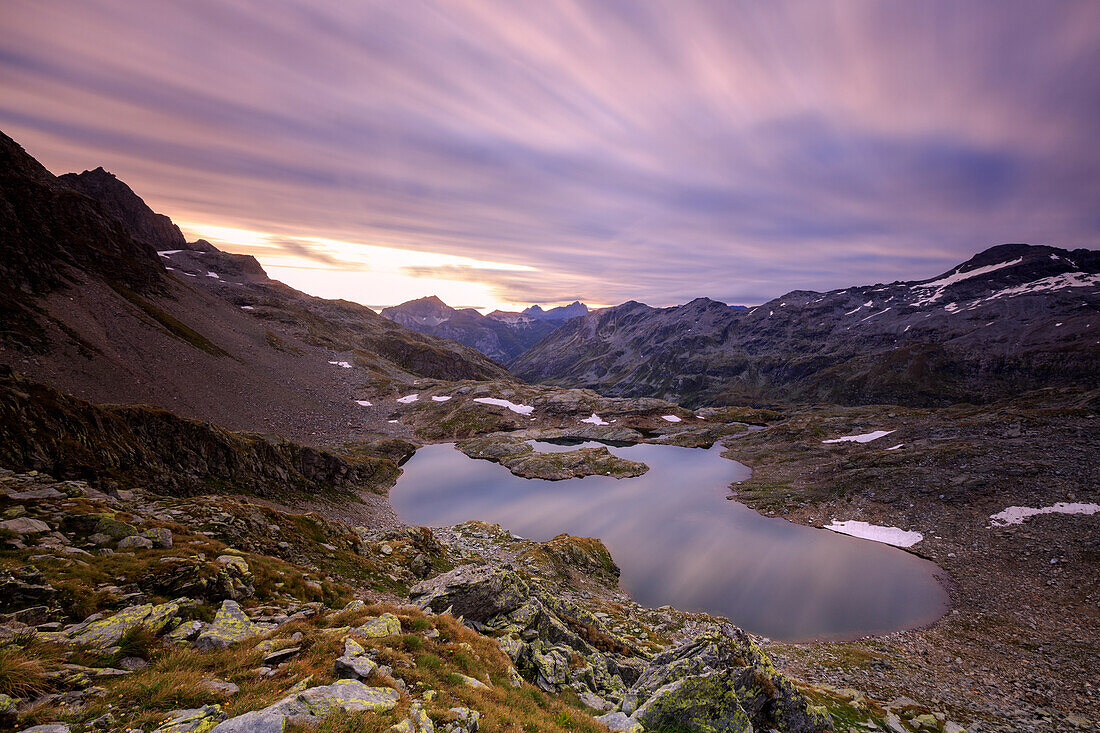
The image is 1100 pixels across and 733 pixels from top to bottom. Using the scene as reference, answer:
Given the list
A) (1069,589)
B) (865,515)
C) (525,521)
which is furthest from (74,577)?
(865,515)

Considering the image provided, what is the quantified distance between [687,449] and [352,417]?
97827mm

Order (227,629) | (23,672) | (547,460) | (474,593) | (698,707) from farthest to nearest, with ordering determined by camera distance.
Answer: (547,460), (474,593), (698,707), (227,629), (23,672)

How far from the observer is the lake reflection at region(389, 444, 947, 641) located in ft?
131

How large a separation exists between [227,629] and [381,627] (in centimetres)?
457

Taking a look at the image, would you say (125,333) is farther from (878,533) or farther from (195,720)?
(878,533)

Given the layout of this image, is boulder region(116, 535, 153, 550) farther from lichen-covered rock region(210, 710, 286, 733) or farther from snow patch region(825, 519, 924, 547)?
snow patch region(825, 519, 924, 547)

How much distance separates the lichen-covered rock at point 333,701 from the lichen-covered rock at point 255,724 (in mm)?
272

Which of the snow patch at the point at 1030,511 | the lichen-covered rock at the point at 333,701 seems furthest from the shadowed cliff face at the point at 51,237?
the snow patch at the point at 1030,511

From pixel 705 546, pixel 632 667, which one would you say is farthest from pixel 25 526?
pixel 705 546

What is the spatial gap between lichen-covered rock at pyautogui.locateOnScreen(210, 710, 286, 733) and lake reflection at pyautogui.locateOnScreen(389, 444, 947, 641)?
4161 cm

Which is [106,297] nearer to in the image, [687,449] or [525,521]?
[525,521]

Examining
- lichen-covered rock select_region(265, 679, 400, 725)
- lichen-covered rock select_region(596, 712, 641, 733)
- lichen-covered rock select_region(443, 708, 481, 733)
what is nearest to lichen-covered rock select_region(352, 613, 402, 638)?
lichen-covered rock select_region(265, 679, 400, 725)

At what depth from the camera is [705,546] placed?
5375cm

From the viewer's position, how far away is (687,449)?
376 ft
